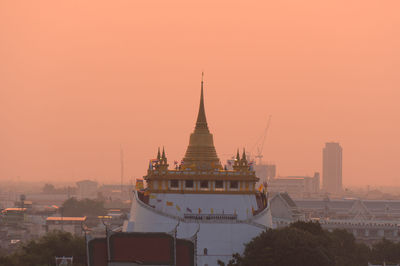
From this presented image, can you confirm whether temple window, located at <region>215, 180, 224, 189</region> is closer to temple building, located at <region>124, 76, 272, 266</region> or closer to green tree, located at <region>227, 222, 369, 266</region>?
Answer: temple building, located at <region>124, 76, 272, 266</region>

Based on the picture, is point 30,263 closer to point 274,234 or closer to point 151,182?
point 151,182

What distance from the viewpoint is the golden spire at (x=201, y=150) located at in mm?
144000

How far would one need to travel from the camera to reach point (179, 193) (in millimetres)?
140625

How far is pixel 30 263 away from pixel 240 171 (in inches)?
978

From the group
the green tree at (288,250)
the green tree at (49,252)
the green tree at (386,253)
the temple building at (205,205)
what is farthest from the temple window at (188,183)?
the green tree at (386,253)

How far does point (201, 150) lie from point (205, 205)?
997 centimetres

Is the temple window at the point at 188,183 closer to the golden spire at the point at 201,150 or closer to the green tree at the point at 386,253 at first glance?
the golden spire at the point at 201,150

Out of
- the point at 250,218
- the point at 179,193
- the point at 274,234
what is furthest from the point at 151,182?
the point at 274,234

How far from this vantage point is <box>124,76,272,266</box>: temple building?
5276 inches

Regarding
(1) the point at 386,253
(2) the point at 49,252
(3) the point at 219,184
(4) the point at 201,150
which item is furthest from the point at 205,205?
(1) the point at 386,253

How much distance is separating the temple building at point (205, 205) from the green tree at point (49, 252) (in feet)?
27.0

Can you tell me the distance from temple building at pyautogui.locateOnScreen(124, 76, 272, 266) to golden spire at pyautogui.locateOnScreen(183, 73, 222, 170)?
112 millimetres

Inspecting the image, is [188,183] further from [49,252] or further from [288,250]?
[288,250]

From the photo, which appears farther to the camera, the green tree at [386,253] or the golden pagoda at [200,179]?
the green tree at [386,253]
